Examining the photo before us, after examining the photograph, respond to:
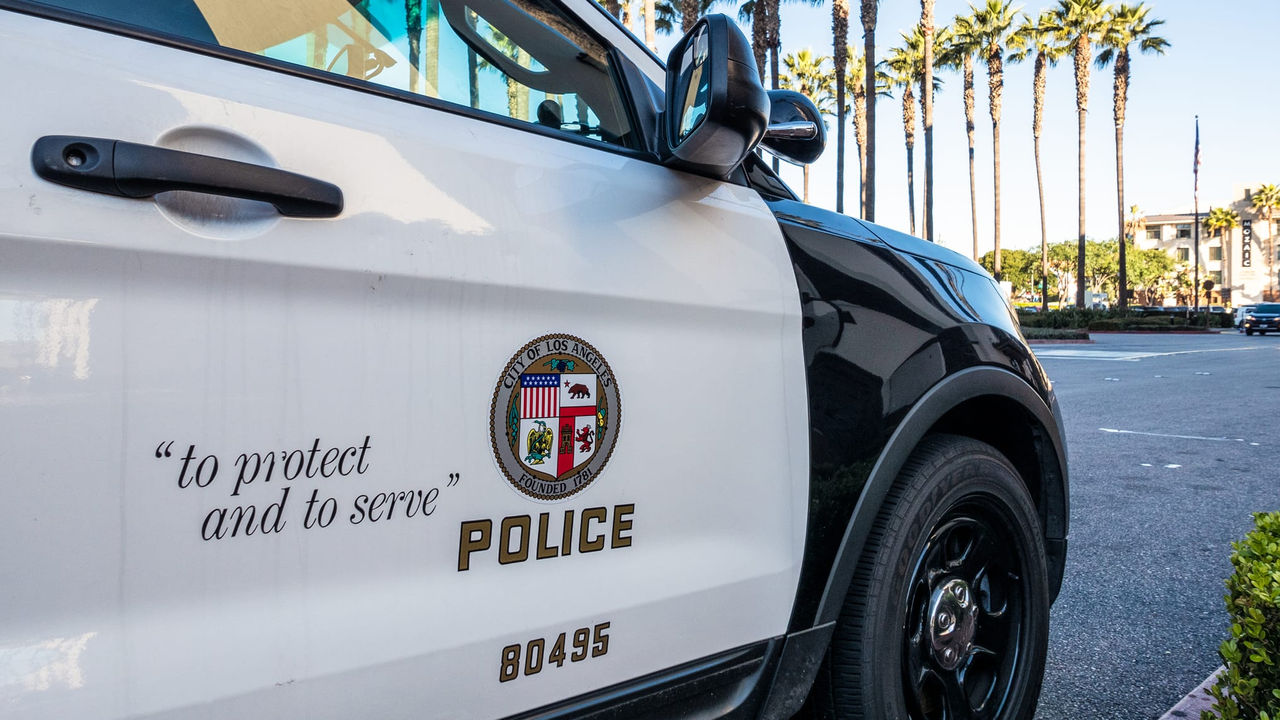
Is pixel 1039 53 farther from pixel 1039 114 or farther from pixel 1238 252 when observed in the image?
pixel 1238 252

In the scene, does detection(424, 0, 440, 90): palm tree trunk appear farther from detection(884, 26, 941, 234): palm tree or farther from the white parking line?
detection(884, 26, 941, 234): palm tree

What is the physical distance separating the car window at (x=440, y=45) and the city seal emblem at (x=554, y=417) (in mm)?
453

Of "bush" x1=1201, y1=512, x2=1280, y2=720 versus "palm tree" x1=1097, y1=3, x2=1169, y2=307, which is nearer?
"bush" x1=1201, y1=512, x2=1280, y2=720

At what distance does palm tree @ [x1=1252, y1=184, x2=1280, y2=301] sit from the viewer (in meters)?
69.6

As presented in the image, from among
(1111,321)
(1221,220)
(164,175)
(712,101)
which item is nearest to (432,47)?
(712,101)

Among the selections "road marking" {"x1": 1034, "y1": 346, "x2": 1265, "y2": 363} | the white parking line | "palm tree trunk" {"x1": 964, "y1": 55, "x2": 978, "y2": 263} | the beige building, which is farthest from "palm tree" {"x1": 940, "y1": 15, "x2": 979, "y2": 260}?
the beige building

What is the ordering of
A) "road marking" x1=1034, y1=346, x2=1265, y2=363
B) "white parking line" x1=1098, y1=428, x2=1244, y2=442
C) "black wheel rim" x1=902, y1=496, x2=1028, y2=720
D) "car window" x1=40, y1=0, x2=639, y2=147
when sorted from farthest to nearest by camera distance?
"road marking" x1=1034, y1=346, x2=1265, y2=363 < "white parking line" x1=1098, y1=428, x2=1244, y2=442 < "black wheel rim" x1=902, y1=496, x2=1028, y2=720 < "car window" x1=40, y1=0, x2=639, y2=147

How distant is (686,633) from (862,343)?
0.68 m

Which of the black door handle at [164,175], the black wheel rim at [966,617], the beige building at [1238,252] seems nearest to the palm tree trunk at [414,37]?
the black door handle at [164,175]

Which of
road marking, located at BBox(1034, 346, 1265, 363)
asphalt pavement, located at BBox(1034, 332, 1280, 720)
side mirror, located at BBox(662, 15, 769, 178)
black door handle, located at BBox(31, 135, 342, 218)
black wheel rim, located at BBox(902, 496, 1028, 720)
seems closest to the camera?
black door handle, located at BBox(31, 135, 342, 218)

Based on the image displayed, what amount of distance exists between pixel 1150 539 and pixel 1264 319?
1435 inches

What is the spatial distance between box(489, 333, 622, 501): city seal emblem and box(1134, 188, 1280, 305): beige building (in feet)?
287

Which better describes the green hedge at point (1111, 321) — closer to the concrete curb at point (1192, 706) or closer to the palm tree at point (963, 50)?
the palm tree at point (963, 50)

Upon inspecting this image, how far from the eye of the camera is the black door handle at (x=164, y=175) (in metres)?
0.93
